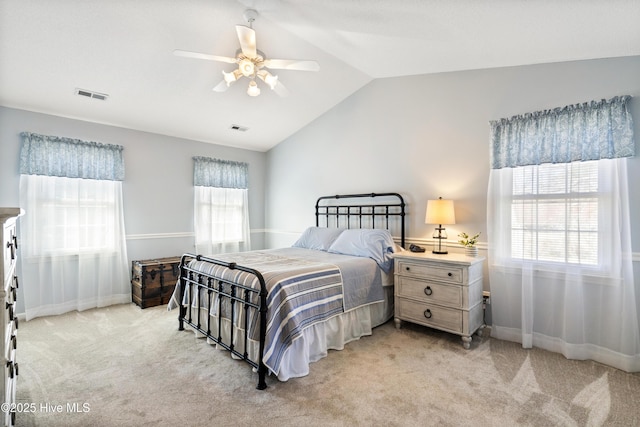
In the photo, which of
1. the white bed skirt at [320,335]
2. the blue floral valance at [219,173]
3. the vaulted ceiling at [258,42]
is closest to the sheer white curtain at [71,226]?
the vaulted ceiling at [258,42]

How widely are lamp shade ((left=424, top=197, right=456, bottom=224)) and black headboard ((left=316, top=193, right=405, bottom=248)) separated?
1.87 feet

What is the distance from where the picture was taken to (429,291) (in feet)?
10.2

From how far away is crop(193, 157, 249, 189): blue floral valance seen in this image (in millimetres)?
5090

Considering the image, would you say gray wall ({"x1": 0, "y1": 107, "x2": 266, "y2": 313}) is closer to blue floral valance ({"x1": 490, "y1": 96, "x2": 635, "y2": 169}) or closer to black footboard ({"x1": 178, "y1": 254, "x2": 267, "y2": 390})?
black footboard ({"x1": 178, "y1": 254, "x2": 267, "y2": 390})

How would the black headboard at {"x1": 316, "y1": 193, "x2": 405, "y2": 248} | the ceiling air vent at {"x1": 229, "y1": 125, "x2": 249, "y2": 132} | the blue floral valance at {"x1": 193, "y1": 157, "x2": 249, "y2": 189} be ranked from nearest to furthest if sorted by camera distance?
the black headboard at {"x1": 316, "y1": 193, "x2": 405, "y2": 248} < the ceiling air vent at {"x1": 229, "y1": 125, "x2": 249, "y2": 132} < the blue floral valance at {"x1": 193, "y1": 157, "x2": 249, "y2": 189}

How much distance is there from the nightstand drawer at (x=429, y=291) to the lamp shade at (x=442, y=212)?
2.26ft

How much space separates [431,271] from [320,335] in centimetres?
130

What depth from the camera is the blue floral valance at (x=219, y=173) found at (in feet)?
16.7

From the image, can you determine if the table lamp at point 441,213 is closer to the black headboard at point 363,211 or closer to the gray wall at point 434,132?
the gray wall at point 434,132

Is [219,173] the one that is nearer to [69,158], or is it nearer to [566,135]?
[69,158]

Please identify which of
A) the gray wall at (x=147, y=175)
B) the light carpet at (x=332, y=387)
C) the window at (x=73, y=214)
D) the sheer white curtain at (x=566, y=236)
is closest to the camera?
the light carpet at (x=332, y=387)

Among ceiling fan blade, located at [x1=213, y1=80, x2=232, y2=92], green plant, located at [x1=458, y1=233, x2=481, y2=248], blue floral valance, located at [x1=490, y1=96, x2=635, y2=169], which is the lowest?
green plant, located at [x1=458, y1=233, x2=481, y2=248]

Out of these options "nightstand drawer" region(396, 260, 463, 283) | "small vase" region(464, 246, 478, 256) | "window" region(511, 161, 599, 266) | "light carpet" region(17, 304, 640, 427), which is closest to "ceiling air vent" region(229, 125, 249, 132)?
"light carpet" region(17, 304, 640, 427)

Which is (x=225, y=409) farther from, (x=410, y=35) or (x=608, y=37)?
(x=608, y=37)
